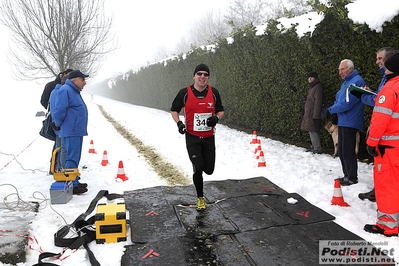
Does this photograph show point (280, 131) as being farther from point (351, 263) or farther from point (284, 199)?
point (351, 263)

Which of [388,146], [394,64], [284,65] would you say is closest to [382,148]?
[388,146]

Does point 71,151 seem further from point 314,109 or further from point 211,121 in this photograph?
point 314,109

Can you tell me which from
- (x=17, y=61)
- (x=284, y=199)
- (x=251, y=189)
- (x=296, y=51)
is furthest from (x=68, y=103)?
(x=17, y=61)

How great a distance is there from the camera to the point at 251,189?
604cm

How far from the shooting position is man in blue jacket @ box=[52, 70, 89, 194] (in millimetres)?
5867

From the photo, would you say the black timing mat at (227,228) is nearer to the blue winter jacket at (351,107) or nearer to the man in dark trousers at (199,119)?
the man in dark trousers at (199,119)

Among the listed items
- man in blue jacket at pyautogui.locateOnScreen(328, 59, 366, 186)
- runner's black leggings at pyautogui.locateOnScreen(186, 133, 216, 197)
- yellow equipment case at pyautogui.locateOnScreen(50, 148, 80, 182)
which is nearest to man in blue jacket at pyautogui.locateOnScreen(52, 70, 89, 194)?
yellow equipment case at pyautogui.locateOnScreen(50, 148, 80, 182)

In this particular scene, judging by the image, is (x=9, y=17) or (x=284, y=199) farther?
(x=9, y=17)

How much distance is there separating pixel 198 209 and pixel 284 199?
1490mm

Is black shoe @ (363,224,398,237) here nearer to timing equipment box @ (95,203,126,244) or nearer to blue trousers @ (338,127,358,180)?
blue trousers @ (338,127,358,180)

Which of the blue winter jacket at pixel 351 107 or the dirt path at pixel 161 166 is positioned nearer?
the blue winter jacket at pixel 351 107

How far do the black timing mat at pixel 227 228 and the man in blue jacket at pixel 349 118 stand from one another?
3.78 ft

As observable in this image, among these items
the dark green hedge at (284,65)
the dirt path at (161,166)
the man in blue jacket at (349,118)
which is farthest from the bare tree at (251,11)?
the man in blue jacket at (349,118)

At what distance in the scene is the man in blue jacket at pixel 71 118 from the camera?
587 centimetres
